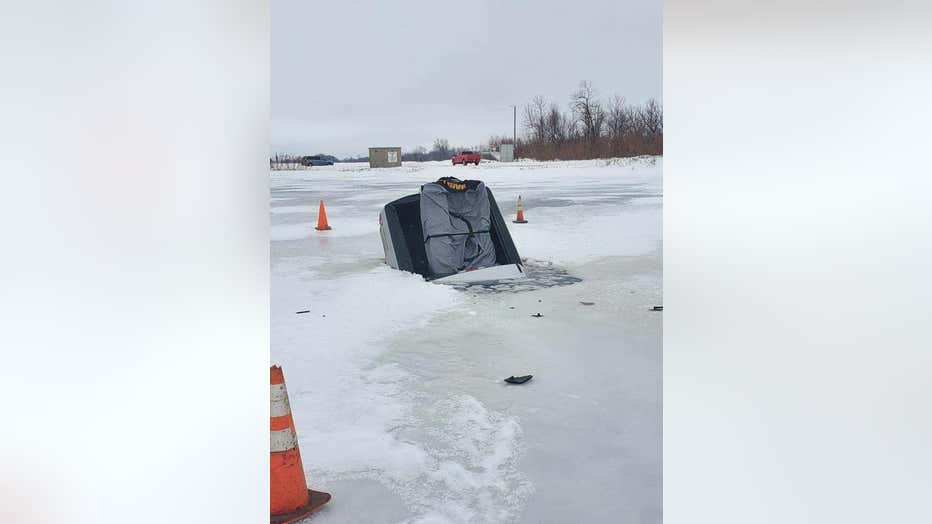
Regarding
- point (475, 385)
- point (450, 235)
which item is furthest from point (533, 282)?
point (475, 385)

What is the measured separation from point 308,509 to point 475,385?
60.6 inches

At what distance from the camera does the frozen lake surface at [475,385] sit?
2.66 metres

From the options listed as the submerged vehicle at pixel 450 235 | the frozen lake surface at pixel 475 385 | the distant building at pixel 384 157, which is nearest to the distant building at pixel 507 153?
the distant building at pixel 384 157

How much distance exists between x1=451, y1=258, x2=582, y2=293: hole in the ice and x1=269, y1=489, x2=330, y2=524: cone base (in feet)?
12.4

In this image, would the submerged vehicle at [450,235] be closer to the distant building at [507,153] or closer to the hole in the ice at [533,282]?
the hole in the ice at [533,282]

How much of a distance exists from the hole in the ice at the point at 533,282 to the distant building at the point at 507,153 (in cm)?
1519

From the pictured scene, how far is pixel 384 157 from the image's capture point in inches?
891

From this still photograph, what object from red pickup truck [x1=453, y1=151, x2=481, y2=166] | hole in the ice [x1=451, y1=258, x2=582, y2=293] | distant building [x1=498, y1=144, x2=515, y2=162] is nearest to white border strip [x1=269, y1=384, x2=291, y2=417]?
hole in the ice [x1=451, y1=258, x2=582, y2=293]

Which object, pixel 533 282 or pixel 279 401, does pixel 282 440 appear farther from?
pixel 533 282

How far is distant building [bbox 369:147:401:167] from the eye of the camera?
22.2m

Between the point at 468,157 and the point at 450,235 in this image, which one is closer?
the point at 450,235

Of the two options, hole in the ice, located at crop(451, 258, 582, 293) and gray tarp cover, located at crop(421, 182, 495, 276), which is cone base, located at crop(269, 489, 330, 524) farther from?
gray tarp cover, located at crop(421, 182, 495, 276)
